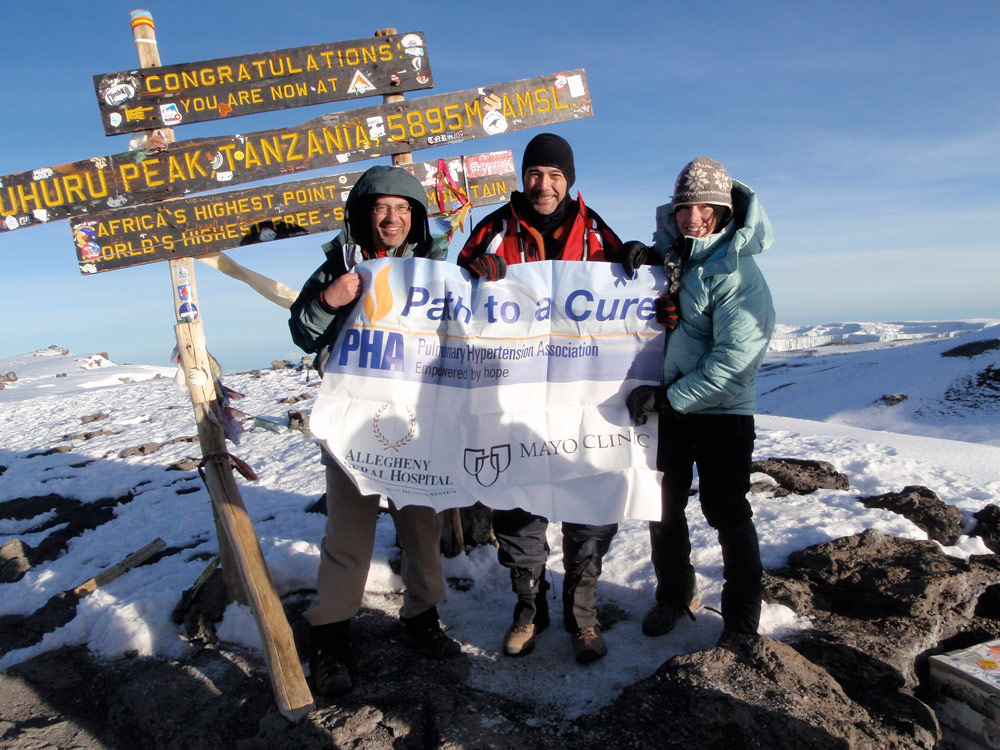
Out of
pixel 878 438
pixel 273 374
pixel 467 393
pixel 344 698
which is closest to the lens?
pixel 344 698

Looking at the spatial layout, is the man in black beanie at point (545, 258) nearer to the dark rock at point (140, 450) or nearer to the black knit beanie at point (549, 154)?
the black knit beanie at point (549, 154)

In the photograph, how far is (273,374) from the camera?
18.7 m

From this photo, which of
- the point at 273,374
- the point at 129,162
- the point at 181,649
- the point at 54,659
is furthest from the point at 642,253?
the point at 273,374

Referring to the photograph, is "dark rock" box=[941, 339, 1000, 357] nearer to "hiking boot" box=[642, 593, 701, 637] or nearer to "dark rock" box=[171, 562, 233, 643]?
"hiking boot" box=[642, 593, 701, 637]

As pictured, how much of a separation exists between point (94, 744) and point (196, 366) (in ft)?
6.34

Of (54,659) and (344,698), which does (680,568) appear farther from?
(54,659)

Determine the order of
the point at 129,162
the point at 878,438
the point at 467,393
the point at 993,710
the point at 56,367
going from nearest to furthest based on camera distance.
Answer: the point at 993,710
the point at 467,393
the point at 129,162
the point at 878,438
the point at 56,367

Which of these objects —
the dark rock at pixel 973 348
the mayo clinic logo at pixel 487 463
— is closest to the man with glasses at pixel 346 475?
the mayo clinic logo at pixel 487 463

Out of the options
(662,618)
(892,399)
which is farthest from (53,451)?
(892,399)

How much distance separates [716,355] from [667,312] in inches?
13.6

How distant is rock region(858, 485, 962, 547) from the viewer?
4.40m

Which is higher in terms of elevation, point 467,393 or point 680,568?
point 467,393

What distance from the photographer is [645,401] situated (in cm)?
312

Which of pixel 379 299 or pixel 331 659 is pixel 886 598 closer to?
pixel 331 659
